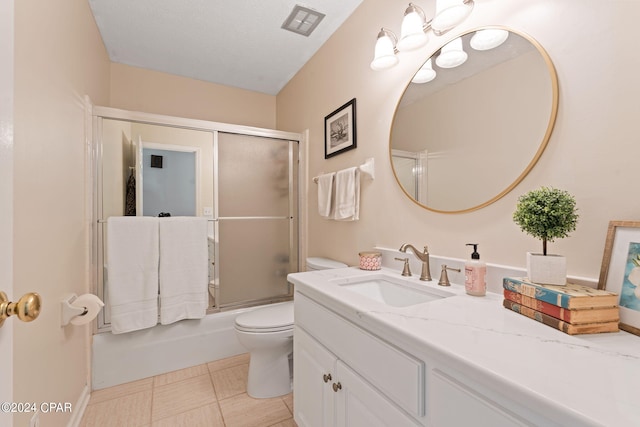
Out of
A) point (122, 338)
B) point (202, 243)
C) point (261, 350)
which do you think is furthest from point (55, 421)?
point (202, 243)

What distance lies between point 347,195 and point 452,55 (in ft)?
3.08

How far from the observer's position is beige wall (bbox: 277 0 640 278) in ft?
2.61

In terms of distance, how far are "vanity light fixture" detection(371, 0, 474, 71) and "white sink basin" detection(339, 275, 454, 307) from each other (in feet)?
3.60

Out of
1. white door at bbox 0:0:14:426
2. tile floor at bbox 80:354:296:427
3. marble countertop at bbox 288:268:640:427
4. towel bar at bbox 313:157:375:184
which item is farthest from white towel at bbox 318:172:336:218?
white door at bbox 0:0:14:426

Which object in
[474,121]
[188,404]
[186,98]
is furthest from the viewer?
[186,98]

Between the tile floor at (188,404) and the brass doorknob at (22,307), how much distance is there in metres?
1.37

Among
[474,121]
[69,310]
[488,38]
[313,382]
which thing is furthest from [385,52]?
[69,310]

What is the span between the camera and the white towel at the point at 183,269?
205 cm

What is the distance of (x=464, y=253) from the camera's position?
3.96 ft

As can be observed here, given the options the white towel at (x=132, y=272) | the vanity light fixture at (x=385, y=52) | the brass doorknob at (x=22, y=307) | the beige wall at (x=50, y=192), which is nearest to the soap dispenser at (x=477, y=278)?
the vanity light fixture at (x=385, y=52)

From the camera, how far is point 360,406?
0.92 m

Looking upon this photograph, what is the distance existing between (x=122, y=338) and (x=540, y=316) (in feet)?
7.82

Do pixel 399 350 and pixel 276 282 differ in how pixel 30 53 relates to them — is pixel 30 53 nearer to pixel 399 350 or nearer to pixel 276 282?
pixel 399 350

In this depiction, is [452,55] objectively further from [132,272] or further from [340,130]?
[132,272]
